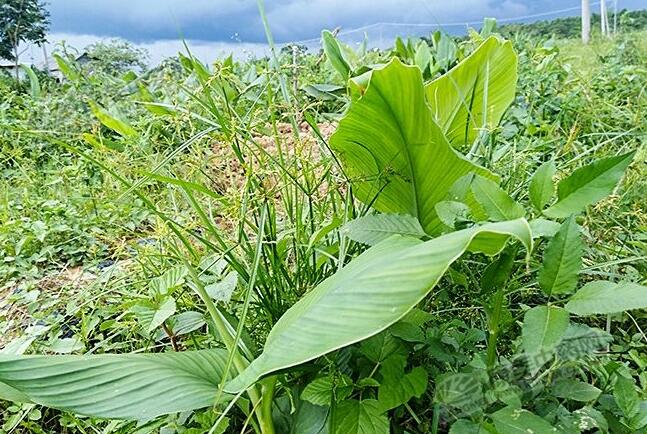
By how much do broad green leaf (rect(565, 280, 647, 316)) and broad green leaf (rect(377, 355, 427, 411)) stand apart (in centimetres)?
14

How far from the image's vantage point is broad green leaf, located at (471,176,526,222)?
0.47m

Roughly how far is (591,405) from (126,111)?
1.77 metres

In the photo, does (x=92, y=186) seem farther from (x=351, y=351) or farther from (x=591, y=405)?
(x=591, y=405)

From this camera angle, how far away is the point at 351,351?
564 millimetres

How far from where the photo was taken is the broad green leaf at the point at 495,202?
472 mm

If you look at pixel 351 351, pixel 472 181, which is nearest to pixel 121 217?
pixel 351 351

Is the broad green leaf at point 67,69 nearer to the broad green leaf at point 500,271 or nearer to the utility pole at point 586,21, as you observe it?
the broad green leaf at point 500,271

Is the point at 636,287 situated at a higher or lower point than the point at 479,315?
higher

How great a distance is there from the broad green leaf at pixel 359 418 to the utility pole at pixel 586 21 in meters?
4.49

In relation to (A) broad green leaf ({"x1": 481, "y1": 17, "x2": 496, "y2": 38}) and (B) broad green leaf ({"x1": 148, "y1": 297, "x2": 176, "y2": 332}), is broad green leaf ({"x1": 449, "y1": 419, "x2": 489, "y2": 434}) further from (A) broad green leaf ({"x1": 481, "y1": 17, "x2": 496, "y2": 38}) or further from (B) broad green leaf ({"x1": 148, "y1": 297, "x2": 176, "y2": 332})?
(A) broad green leaf ({"x1": 481, "y1": 17, "x2": 496, "y2": 38})

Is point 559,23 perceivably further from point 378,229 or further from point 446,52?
point 378,229

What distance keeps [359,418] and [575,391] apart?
19 centimetres

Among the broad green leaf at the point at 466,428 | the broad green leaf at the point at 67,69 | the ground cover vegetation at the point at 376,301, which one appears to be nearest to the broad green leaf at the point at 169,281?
the ground cover vegetation at the point at 376,301

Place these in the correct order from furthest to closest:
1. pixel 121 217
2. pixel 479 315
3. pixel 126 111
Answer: pixel 126 111 → pixel 121 217 → pixel 479 315
